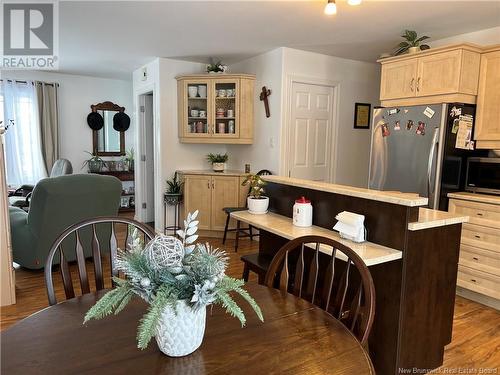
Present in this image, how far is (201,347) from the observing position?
101 cm

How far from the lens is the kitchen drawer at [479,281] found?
276 cm

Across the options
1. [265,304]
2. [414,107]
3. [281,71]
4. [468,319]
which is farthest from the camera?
[281,71]

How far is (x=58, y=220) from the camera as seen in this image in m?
3.18

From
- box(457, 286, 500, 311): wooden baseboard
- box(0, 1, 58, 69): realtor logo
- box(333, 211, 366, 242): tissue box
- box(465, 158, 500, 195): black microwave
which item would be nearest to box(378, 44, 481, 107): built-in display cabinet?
box(465, 158, 500, 195): black microwave

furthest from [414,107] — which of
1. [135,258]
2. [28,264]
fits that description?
[28,264]

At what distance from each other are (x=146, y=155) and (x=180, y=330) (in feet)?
16.3

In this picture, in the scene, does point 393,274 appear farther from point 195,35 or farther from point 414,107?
point 195,35

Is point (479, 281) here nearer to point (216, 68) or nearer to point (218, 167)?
point (218, 167)

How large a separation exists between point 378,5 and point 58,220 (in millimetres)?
3226

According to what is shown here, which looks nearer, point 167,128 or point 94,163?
point 167,128

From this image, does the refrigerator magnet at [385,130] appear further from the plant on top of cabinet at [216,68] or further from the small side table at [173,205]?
the small side table at [173,205]

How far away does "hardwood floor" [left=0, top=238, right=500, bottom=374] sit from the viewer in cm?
212

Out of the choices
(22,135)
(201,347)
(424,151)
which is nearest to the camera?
(201,347)

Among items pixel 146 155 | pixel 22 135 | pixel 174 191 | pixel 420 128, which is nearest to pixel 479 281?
pixel 420 128
